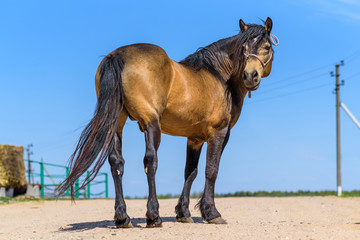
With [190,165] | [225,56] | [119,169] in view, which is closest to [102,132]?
[119,169]

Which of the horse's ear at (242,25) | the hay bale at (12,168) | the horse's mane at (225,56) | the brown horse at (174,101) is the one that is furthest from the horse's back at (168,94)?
the hay bale at (12,168)

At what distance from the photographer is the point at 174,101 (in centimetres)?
616

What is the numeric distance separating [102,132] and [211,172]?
1918 millimetres

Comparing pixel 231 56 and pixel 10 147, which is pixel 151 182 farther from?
pixel 10 147

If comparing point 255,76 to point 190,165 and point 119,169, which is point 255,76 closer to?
point 190,165

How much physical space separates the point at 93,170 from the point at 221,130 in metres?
2.10

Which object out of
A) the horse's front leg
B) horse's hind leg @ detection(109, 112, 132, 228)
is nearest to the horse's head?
the horse's front leg

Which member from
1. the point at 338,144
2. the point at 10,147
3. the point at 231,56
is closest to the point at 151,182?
the point at 231,56

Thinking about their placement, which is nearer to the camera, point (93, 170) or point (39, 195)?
point (93, 170)

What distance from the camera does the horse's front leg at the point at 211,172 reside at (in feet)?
22.6

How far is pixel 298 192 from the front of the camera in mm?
21828

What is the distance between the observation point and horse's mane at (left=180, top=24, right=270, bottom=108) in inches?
282

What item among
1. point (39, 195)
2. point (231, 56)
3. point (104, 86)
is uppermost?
point (231, 56)

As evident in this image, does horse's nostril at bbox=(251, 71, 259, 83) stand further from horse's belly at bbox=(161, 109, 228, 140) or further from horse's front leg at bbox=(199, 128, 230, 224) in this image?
horse's front leg at bbox=(199, 128, 230, 224)
